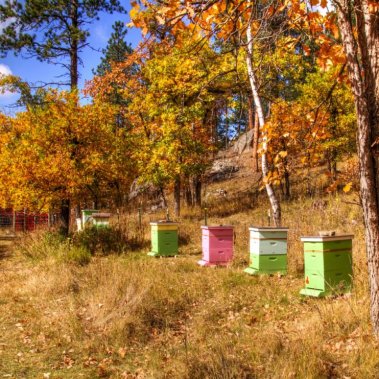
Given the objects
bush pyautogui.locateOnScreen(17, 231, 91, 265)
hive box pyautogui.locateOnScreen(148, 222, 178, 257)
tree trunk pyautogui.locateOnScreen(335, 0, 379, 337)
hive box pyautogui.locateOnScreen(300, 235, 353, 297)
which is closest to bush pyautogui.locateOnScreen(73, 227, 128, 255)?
bush pyautogui.locateOnScreen(17, 231, 91, 265)

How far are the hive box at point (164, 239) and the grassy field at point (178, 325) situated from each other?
2240mm

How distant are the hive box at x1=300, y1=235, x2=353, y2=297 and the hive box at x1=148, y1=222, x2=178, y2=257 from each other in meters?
5.71

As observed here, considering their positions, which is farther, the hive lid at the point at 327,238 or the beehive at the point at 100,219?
the beehive at the point at 100,219

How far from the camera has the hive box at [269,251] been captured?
8.81 metres

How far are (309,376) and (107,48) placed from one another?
3594 centimetres

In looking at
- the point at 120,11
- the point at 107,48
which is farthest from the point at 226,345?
the point at 107,48

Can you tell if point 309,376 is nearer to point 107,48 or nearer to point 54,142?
point 54,142

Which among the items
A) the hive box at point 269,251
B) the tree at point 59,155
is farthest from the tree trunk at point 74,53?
the hive box at point 269,251

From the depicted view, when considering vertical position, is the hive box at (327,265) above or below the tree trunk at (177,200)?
below

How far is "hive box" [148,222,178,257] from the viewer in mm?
12312

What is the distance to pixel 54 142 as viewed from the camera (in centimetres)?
1278

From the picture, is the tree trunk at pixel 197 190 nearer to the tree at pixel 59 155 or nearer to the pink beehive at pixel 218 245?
the tree at pixel 59 155

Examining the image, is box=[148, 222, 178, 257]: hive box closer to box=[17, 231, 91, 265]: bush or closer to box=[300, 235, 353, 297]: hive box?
box=[17, 231, 91, 265]: bush

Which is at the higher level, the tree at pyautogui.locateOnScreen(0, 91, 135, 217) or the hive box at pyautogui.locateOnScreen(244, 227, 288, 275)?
the tree at pyautogui.locateOnScreen(0, 91, 135, 217)
